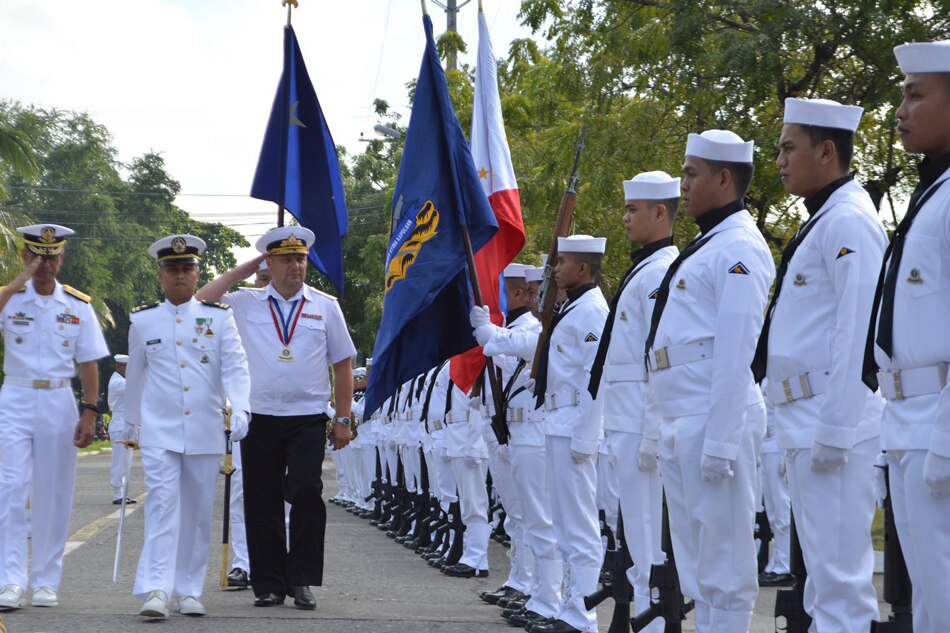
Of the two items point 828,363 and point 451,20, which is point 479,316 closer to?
point 828,363

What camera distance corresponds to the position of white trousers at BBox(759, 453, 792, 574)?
39.2 ft

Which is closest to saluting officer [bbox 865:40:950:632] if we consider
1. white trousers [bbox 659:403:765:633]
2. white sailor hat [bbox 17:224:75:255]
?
white trousers [bbox 659:403:765:633]

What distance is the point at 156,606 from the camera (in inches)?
335

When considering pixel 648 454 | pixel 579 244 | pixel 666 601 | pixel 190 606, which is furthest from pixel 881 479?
pixel 190 606

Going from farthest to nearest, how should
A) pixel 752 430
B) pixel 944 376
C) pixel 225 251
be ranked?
pixel 225 251, pixel 752 430, pixel 944 376

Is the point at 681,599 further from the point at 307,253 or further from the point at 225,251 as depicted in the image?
the point at 225,251

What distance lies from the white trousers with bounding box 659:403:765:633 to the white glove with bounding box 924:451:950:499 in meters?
1.55

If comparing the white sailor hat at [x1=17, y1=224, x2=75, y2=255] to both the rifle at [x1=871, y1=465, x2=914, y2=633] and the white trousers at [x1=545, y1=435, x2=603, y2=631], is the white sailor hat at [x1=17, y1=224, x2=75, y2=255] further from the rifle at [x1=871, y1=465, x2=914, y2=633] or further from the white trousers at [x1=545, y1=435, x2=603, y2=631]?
the rifle at [x1=871, y1=465, x2=914, y2=633]

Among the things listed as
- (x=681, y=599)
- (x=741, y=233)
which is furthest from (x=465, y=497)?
(x=741, y=233)

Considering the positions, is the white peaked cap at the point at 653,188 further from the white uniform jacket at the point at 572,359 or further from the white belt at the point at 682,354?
the white belt at the point at 682,354

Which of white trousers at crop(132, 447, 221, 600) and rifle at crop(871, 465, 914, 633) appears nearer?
rifle at crop(871, 465, 914, 633)

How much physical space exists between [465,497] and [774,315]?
6984 mm

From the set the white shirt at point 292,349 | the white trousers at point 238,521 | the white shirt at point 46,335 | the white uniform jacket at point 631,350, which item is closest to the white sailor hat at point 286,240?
the white shirt at point 292,349

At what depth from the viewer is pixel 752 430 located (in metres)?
5.97
